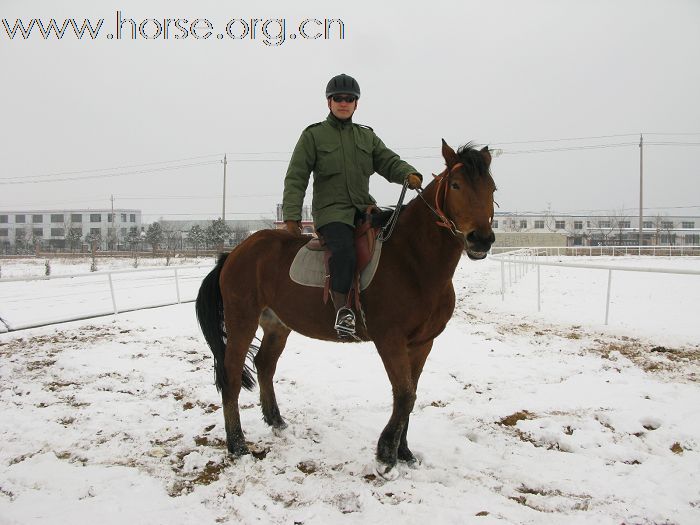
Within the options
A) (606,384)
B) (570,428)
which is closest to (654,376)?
(606,384)

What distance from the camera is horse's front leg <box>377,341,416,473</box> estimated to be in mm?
Result: 2959

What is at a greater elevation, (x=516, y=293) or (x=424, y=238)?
(x=424, y=238)

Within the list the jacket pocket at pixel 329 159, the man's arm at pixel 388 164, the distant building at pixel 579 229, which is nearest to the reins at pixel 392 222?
→ the man's arm at pixel 388 164

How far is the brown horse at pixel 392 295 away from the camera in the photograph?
272cm

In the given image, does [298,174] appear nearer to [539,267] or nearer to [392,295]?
[392,295]

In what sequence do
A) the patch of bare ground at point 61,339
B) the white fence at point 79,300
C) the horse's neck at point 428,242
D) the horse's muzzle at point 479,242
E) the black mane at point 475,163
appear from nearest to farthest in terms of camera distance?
1. the horse's muzzle at point 479,242
2. the black mane at point 475,163
3. the horse's neck at point 428,242
4. the patch of bare ground at point 61,339
5. the white fence at point 79,300

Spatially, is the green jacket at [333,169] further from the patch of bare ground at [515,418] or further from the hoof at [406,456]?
the patch of bare ground at [515,418]

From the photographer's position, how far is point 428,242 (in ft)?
9.82

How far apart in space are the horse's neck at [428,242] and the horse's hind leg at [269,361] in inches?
59.3

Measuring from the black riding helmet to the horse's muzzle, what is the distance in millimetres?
1623

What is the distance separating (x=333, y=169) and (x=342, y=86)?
27.2 inches

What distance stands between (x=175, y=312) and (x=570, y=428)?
9201mm

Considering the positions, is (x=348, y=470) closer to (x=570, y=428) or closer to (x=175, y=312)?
(x=570, y=428)

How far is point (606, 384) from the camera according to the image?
4.73 meters
